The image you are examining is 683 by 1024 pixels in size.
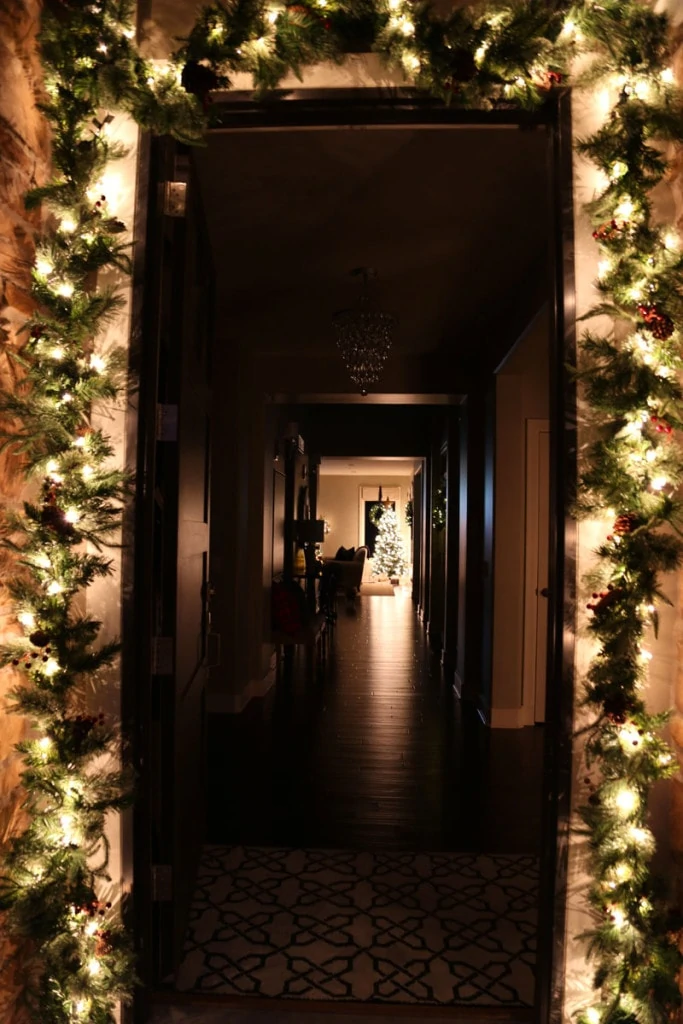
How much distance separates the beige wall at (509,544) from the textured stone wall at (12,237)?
3.98 meters

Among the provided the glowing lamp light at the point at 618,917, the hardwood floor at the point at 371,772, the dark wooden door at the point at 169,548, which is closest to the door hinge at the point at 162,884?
the dark wooden door at the point at 169,548

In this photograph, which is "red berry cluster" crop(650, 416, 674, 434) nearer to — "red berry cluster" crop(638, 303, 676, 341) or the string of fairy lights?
the string of fairy lights

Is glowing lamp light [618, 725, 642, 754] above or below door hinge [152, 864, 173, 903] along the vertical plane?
above

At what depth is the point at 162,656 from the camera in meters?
2.21

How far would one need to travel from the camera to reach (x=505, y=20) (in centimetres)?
182

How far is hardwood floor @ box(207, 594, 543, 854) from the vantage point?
11.3ft

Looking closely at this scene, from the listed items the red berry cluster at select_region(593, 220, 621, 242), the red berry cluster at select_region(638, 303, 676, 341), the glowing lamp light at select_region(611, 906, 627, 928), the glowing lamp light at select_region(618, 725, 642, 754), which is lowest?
the glowing lamp light at select_region(611, 906, 627, 928)

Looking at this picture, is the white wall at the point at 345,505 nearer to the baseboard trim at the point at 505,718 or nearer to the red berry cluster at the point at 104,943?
the baseboard trim at the point at 505,718

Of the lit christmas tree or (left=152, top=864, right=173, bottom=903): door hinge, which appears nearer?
(left=152, top=864, right=173, bottom=903): door hinge

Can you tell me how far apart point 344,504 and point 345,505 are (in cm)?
4

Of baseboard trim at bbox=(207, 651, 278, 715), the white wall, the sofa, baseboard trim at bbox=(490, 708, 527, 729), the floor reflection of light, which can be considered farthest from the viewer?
the white wall

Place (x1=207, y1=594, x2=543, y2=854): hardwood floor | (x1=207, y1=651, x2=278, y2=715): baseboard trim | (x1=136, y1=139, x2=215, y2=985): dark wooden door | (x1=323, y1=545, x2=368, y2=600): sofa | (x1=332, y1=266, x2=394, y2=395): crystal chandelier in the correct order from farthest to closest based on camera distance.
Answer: (x1=323, y1=545, x2=368, y2=600): sofa → (x1=207, y1=651, x2=278, y2=715): baseboard trim → (x1=332, y1=266, x2=394, y2=395): crystal chandelier → (x1=207, y1=594, x2=543, y2=854): hardwood floor → (x1=136, y1=139, x2=215, y2=985): dark wooden door

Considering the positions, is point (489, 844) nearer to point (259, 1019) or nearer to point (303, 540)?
point (259, 1019)

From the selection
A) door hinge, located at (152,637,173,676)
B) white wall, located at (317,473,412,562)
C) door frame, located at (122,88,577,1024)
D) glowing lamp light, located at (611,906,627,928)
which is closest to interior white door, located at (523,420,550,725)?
door frame, located at (122,88,577,1024)
